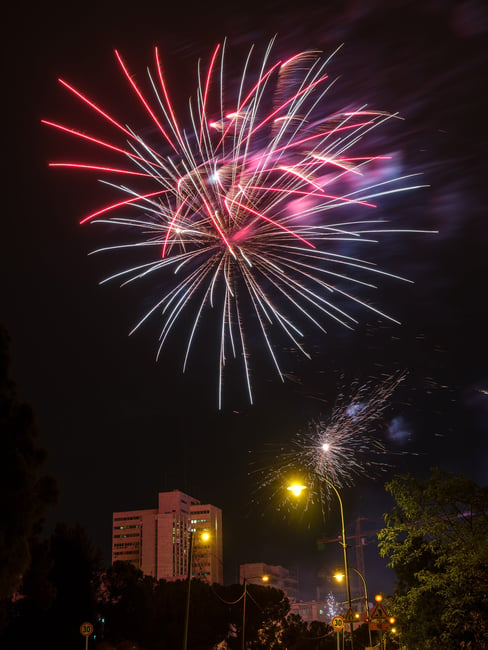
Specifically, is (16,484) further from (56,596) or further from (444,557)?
(56,596)

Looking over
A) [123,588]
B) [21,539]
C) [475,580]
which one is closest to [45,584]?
[123,588]

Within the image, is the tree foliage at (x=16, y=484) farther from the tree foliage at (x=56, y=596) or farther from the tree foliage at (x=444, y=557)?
the tree foliage at (x=56, y=596)

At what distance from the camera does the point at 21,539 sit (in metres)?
19.8

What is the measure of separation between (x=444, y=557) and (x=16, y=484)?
12.6 metres

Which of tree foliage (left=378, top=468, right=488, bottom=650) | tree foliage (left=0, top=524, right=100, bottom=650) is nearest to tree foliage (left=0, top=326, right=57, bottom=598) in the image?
tree foliage (left=378, top=468, right=488, bottom=650)

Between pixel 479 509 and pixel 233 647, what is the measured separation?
43.8 m

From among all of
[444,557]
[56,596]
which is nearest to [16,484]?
[444,557]

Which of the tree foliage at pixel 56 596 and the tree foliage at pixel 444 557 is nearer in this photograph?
the tree foliage at pixel 444 557

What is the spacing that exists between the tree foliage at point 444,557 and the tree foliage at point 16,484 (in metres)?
11.2

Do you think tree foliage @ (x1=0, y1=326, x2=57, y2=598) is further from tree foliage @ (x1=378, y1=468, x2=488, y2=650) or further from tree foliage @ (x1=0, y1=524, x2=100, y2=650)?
tree foliage @ (x1=0, y1=524, x2=100, y2=650)

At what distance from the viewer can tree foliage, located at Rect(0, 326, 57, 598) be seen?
19.5 meters

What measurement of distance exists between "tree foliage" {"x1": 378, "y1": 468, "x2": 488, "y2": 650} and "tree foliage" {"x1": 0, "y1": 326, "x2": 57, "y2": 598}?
11.2m

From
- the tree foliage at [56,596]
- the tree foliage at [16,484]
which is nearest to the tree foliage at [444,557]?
the tree foliage at [16,484]

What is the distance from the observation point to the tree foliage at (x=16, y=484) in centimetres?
1947
